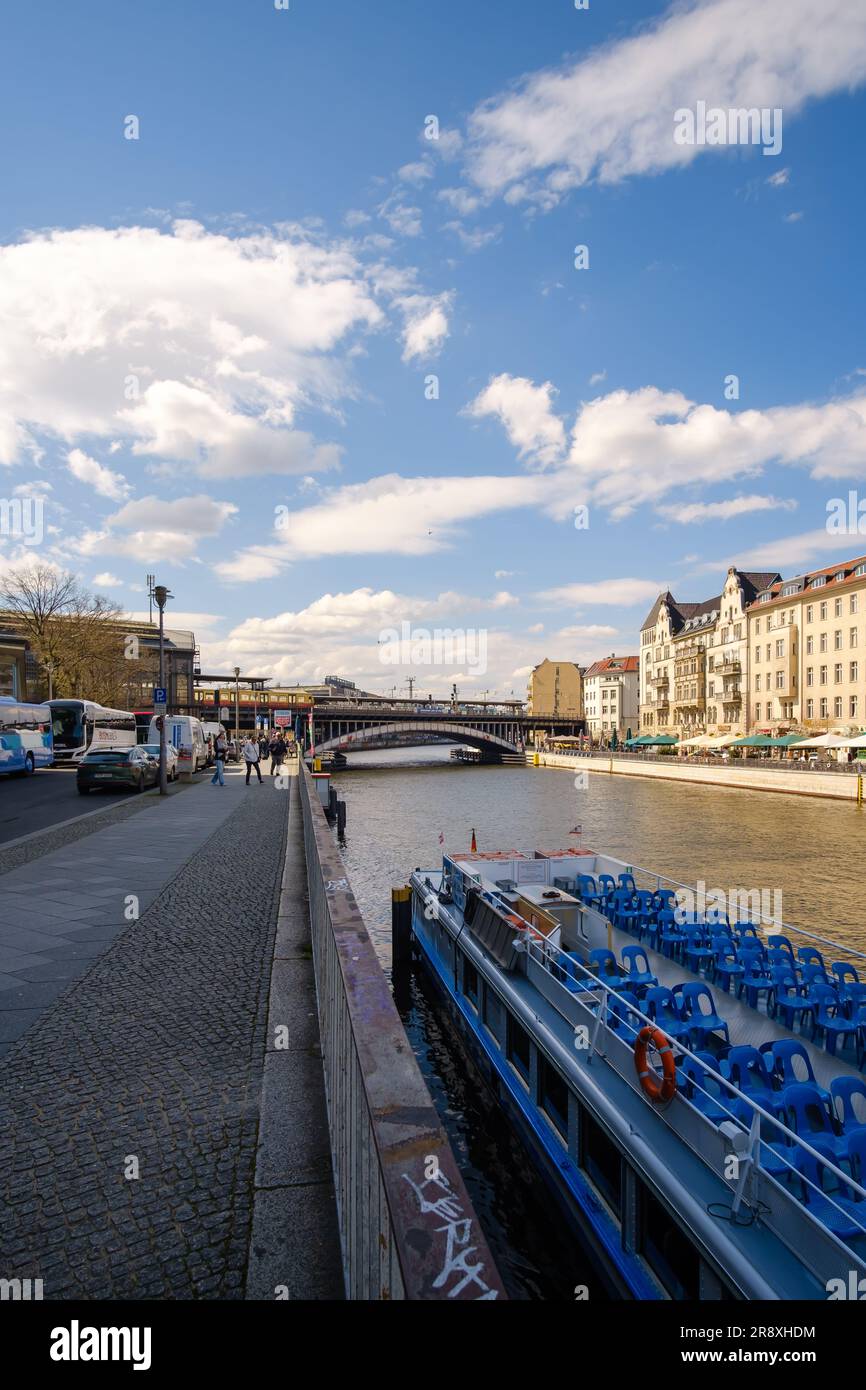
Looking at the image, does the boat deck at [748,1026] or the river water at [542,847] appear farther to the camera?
the boat deck at [748,1026]

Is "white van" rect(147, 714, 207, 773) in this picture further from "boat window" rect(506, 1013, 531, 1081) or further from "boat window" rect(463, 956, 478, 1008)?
"boat window" rect(506, 1013, 531, 1081)

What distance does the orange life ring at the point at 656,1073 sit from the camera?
6566 mm

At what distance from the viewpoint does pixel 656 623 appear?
351 ft

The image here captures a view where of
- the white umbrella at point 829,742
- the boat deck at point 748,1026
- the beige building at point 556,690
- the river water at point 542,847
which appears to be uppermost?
the beige building at point 556,690

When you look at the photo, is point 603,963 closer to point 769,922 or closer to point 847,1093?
point 769,922

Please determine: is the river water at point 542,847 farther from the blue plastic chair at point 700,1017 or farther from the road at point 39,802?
the road at point 39,802

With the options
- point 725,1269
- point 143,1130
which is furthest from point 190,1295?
point 725,1269

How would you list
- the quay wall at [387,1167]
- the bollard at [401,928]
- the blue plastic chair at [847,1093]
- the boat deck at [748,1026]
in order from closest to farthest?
the quay wall at [387,1167] → the blue plastic chair at [847,1093] → the boat deck at [748,1026] → the bollard at [401,928]

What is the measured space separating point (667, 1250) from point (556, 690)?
445ft

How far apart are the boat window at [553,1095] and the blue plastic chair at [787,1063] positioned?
2201mm

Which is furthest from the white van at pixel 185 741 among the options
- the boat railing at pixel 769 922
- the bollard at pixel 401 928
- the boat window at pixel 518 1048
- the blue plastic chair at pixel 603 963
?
the boat window at pixel 518 1048

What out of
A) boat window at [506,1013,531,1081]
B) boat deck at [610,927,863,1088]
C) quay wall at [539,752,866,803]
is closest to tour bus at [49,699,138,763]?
boat window at [506,1013,531,1081]

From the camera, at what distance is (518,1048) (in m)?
10.0
